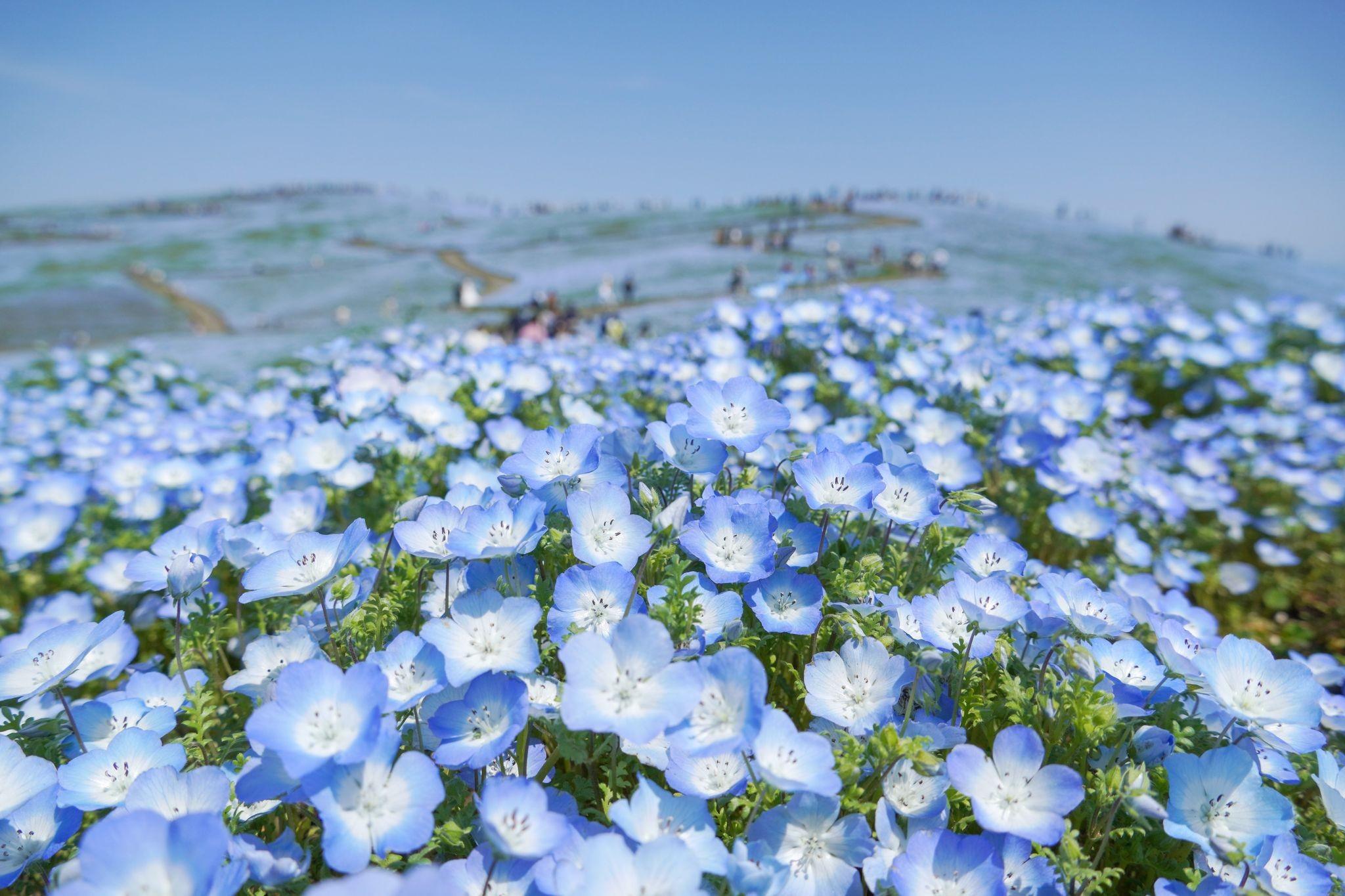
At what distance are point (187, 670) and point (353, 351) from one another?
3.40 m

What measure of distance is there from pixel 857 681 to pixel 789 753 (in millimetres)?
357

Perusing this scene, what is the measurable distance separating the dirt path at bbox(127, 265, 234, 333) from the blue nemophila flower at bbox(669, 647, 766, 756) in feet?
84.5

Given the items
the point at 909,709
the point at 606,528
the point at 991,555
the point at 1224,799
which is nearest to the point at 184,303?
the point at 606,528

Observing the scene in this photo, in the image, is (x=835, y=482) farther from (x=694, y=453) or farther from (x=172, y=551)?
(x=172, y=551)

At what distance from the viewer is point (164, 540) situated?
1994 millimetres

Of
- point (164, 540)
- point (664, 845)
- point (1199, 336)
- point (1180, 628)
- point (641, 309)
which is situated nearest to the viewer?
point (664, 845)

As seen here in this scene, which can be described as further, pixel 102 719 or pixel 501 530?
pixel 102 719

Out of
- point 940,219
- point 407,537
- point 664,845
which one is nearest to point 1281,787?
point 664,845

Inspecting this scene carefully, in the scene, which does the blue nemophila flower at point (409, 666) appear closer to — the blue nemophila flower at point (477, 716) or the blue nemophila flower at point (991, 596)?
the blue nemophila flower at point (477, 716)

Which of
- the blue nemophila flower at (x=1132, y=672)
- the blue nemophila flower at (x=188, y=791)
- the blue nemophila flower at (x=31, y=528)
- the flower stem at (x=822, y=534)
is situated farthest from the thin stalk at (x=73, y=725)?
the blue nemophila flower at (x=31, y=528)

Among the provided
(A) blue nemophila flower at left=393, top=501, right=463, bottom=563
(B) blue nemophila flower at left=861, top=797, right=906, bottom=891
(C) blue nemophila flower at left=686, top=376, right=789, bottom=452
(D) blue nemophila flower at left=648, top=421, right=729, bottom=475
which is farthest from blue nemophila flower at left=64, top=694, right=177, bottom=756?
(B) blue nemophila flower at left=861, top=797, right=906, bottom=891

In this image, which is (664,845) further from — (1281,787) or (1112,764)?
(1281,787)

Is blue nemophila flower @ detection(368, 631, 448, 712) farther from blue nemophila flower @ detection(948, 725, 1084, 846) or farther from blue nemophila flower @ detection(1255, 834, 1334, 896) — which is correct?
blue nemophila flower @ detection(1255, 834, 1334, 896)

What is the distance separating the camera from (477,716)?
1.41m
